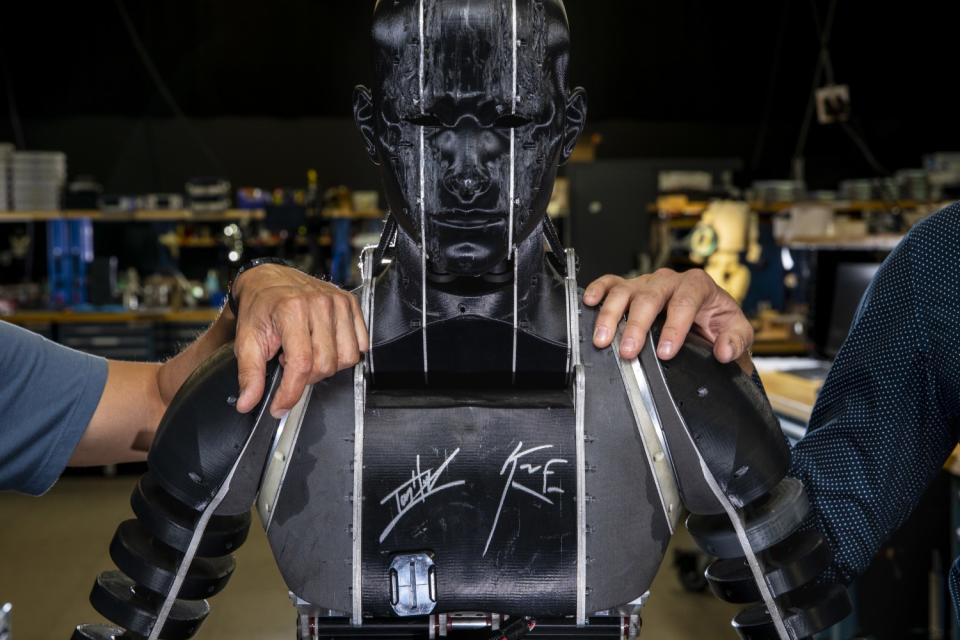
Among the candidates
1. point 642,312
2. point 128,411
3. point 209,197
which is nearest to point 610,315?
point 642,312

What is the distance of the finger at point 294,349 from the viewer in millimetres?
908

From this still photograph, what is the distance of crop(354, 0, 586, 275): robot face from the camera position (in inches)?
38.2

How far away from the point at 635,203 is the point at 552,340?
5477 mm

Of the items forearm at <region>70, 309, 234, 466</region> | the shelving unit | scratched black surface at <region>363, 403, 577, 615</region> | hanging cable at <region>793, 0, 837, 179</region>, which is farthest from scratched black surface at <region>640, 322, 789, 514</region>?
hanging cable at <region>793, 0, 837, 179</region>

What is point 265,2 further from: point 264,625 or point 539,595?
point 539,595

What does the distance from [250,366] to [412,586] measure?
29cm

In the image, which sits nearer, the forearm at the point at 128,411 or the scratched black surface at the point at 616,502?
the scratched black surface at the point at 616,502

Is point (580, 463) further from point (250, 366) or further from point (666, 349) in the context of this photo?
point (250, 366)

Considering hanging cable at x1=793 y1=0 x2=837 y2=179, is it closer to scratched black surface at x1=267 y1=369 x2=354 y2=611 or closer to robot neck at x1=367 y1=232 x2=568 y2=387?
robot neck at x1=367 y1=232 x2=568 y2=387

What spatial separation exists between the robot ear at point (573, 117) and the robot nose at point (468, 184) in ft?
0.46

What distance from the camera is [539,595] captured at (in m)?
0.98

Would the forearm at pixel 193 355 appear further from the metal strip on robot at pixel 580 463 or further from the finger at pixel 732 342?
the finger at pixel 732 342
